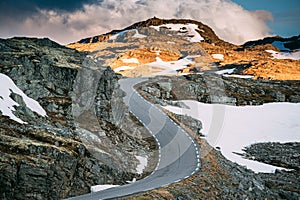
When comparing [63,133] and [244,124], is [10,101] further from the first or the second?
[244,124]

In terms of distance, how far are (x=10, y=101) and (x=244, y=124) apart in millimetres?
→ 37075

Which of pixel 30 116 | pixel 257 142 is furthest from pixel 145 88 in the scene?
pixel 30 116

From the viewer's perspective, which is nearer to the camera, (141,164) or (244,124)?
(141,164)

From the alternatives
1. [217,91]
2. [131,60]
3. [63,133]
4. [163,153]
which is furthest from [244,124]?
[131,60]

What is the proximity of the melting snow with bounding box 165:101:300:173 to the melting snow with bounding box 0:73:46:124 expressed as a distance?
2092 centimetres

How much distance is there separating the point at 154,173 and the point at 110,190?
7.28m

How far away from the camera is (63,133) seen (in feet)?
73.6

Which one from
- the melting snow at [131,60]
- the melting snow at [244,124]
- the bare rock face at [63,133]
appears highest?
the melting snow at [131,60]

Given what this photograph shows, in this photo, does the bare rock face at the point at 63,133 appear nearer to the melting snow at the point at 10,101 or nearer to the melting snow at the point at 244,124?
the melting snow at the point at 10,101

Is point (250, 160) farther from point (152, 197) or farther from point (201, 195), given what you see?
point (152, 197)

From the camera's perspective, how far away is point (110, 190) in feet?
58.0

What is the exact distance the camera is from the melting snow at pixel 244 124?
41375 millimetres

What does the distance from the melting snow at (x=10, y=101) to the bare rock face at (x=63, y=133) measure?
0.51 meters

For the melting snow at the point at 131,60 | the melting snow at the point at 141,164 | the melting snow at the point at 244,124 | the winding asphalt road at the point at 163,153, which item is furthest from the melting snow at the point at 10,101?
the melting snow at the point at 131,60
